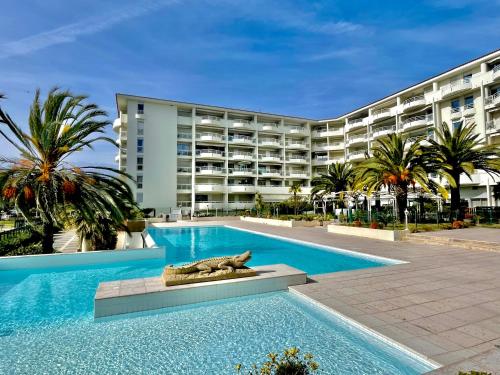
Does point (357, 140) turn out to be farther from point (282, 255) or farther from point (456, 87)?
point (282, 255)

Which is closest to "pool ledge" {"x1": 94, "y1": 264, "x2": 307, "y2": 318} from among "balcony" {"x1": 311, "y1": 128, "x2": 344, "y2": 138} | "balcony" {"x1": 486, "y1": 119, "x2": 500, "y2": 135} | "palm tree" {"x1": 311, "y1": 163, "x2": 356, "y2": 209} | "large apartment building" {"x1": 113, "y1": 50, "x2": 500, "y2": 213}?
"palm tree" {"x1": 311, "y1": 163, "x2": 356, "y2": 209}

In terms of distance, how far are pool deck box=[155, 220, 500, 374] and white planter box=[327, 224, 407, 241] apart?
16.6 ft

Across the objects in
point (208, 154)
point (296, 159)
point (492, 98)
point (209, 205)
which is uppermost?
point (492, 98)

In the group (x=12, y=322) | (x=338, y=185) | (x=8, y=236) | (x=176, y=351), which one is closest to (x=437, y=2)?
(x=176, y=351)

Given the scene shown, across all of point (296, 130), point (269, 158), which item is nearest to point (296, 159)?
point (296, 130)

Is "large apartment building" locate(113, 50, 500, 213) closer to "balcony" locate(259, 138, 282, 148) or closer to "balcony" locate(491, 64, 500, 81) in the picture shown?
"balcony" locate(259, 138, 282, 148)

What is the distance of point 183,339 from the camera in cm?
544

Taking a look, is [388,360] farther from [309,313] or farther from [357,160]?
[357,160]

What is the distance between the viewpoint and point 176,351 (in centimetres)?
500

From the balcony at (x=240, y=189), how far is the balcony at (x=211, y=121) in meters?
10.6

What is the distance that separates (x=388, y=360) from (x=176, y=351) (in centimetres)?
349

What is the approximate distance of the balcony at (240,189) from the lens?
46500mm

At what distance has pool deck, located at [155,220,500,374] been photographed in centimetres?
462

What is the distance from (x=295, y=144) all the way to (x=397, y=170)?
3380 cm
